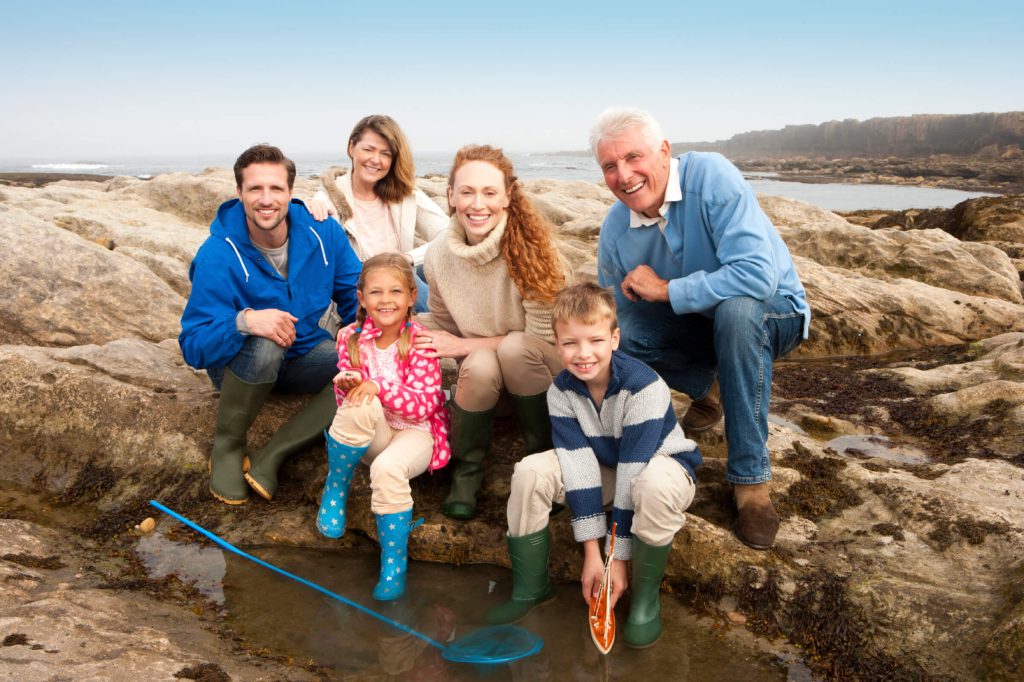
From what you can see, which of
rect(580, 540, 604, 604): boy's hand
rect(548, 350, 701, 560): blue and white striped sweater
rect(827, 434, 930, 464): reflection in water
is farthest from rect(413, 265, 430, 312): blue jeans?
rect(827, 434, 930, 464): reflection in water

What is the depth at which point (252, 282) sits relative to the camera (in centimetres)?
422

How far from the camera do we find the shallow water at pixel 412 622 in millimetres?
2949

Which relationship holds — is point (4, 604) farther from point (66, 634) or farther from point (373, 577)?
point (373, 577)

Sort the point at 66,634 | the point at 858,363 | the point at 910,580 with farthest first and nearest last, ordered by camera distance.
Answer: the point at 858,363
the point at 910,580
the point at 66,634

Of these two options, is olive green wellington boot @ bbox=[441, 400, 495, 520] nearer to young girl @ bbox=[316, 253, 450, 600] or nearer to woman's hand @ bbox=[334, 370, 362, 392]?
young girl @ bbox=[316, 253, 450, 600]

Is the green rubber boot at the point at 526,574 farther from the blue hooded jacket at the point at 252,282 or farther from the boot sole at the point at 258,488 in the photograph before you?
the blue hooded jacket at the point at 252,282

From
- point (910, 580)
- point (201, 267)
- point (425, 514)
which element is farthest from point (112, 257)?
point (910, 580)

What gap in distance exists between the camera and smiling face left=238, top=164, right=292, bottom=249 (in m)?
4.07

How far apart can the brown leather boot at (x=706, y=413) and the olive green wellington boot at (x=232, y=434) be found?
249cm

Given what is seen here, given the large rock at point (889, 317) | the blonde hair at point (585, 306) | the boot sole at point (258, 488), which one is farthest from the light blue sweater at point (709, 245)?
the large rock at point (889, 317)

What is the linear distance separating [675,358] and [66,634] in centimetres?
316

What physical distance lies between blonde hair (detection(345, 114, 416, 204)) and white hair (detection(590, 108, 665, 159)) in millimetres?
1849

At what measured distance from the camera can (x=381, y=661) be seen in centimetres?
300

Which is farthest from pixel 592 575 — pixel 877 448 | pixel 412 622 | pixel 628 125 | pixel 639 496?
pixel 877 448
